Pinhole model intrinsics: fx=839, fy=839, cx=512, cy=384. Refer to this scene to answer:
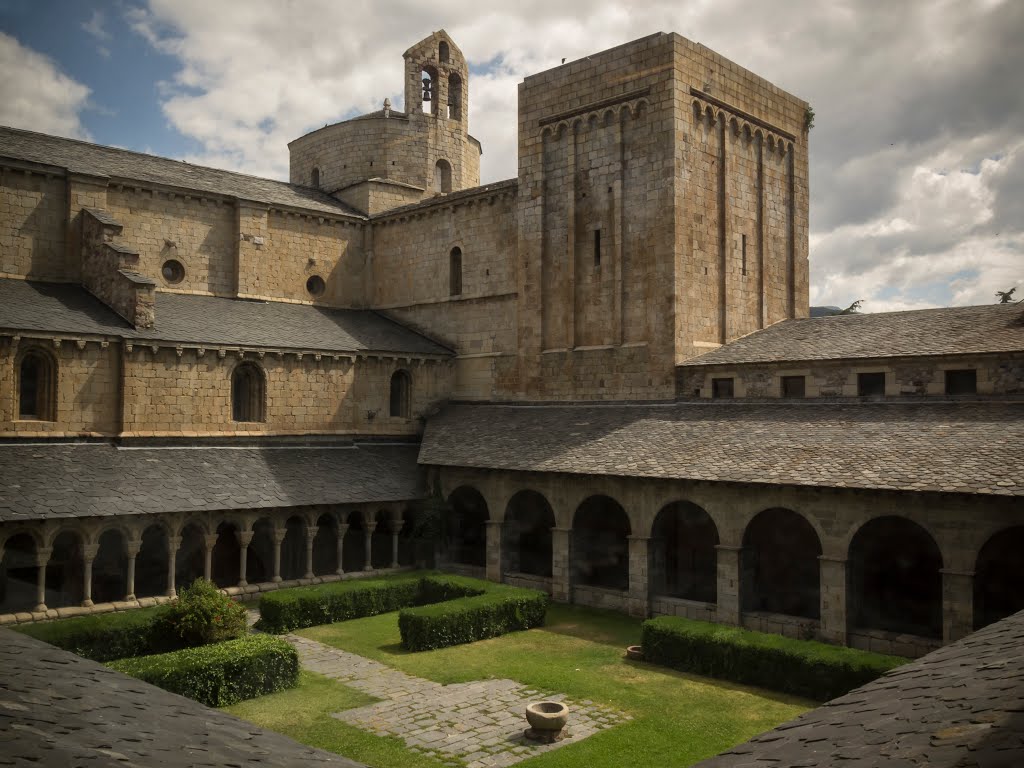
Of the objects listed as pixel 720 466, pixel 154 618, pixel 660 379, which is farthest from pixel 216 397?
pixel 720 466

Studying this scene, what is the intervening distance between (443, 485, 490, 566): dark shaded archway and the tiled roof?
556 inches

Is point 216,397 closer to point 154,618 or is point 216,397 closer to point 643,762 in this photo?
point 154,618

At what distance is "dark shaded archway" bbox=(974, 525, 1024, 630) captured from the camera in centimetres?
2191

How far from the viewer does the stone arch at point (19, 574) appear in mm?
24422

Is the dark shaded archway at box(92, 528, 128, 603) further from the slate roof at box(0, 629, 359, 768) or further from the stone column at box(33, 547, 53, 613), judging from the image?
the slate roof at box(0, 629, 359, 768)

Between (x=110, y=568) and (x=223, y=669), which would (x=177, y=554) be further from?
(x=223, y=669)

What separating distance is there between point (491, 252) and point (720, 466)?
1505cm

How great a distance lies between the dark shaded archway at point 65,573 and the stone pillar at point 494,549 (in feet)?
40.7

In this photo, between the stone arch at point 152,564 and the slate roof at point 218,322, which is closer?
the slate roof at point 218,322

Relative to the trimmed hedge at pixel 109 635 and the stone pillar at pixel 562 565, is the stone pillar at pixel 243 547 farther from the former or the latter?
the stone pillar at pixel 562 565

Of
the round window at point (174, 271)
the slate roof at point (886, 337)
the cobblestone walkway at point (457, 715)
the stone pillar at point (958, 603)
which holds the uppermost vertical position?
the round window at point (174, 271)

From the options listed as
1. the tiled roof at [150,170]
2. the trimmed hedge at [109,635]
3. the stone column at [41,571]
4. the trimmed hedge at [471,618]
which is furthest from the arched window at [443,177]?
the trimmed hedge at [109,635]

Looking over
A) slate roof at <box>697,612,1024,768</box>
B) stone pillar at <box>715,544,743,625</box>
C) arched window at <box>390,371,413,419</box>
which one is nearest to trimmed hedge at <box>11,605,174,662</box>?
stone pillar at <box>715,544,743,625</box>

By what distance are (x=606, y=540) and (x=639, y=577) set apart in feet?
16.3
